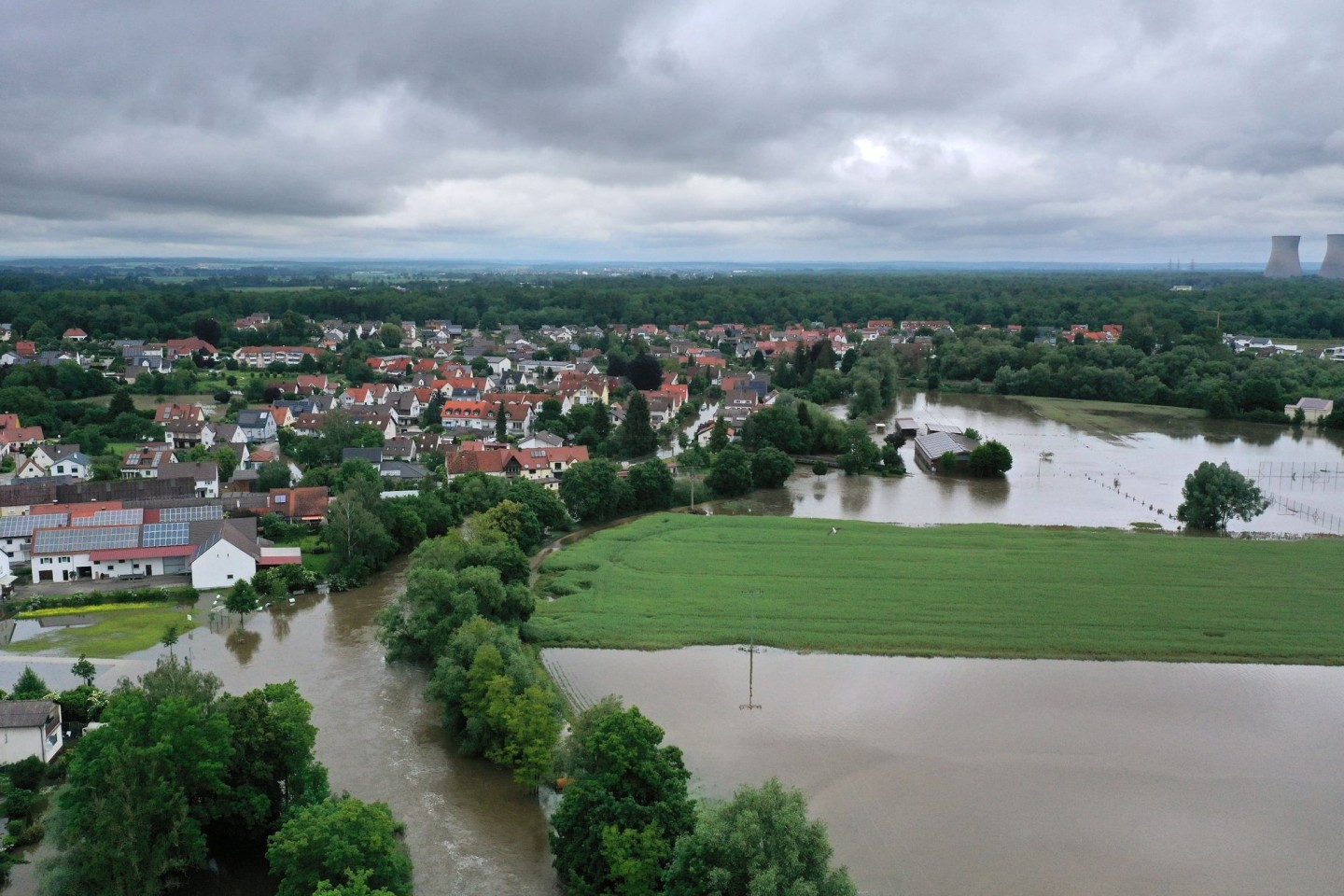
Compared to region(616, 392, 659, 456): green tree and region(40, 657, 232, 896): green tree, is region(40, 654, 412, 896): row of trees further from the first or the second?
region(616, 392, 659, 456): green tree

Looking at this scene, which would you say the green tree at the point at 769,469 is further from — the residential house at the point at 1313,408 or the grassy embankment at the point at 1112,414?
the residential house at the point at 1313,408

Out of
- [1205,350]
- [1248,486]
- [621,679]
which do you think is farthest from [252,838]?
[1205,350]

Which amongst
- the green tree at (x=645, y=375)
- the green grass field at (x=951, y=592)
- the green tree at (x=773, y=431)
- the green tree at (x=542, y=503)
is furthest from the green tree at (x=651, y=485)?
the green tree at (x=645, y=375)

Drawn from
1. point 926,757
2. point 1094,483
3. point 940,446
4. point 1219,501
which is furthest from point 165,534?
point 1094,483

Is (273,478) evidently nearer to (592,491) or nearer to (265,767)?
(592,491)

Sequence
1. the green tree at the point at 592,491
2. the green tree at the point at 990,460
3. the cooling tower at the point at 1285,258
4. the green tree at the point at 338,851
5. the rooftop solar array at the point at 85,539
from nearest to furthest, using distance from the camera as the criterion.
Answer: the green tree at the point at 338,851 < the rooftop solar array at the point at 85,539 < the green tree at the point at 592,491 < the green tree at the point at 990,460 < the cooling tower at the point at 1285,258

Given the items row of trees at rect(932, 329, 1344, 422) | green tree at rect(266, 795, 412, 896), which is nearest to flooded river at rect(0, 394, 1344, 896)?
green tree at rect(266, 795, 412, 896)

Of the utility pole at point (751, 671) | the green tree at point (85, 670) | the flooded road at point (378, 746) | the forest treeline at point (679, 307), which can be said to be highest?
the forest treeline at point (679, 307)
